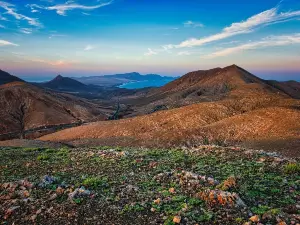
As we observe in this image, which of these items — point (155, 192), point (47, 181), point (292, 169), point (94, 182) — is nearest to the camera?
point (155, 192)

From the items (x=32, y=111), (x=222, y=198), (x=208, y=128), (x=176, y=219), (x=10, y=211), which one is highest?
(x=222, y=198)

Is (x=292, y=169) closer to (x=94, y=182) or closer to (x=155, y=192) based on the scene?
(x=155, y=192)

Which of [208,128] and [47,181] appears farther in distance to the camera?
[208,128]

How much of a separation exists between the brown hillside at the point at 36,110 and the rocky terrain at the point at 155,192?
9668cm

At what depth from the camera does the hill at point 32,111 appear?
341 ft

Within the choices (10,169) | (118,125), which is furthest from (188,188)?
(118,125)

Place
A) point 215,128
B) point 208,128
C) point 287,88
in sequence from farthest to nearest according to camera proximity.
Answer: point 287,88
point 208,128
point 215,128

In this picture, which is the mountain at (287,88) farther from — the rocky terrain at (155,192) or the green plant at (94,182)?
the green plant at (94,182)

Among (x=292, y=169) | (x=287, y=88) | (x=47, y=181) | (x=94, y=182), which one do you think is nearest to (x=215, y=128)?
(x=292, y=169)

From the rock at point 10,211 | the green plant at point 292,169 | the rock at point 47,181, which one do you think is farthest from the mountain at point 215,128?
the rock at point 10,211

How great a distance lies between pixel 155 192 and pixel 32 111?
118 m

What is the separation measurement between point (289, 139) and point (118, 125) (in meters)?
32.8

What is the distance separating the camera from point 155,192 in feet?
29.2

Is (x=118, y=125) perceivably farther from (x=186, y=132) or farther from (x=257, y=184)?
(x=257, y=184)
